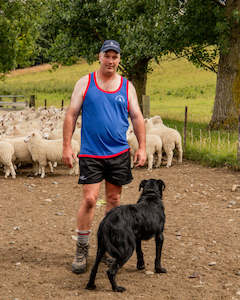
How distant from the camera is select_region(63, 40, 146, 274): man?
4277 mm

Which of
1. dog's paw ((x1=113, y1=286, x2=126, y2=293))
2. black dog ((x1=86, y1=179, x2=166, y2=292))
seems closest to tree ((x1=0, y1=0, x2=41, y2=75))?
black dog ((x1=86, y1=179, x2=166, y2=292))

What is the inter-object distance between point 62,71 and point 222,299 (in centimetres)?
6636

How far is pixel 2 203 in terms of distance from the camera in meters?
7.29

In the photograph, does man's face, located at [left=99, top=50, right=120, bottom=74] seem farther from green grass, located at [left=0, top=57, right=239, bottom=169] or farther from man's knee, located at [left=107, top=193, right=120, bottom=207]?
green grass, located at [left=0, top=57, right=239, bottom=169]

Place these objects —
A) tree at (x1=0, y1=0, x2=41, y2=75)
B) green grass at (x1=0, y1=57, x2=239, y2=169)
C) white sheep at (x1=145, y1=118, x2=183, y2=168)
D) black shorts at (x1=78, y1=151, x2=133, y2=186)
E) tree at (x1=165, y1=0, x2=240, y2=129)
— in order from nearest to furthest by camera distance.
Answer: black shorts at (x1=78, y1=151, x2=133, y2=186)
white sheep at (x1=145, y1=118, x2=183, y2=168)
tree at (x1=165, y1=0, x2=240, y2=129)
tree at (x1=0, y1=0, x2=41, y2=75)
green grass at (x1=0, y1=57, x2=239, y2=169)

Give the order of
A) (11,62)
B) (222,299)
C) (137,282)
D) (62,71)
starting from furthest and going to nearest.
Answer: (62,71), (11,62), (137,282), (222,299)

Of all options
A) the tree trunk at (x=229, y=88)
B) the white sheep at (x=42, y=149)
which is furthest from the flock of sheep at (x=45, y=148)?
the tree trunk at (x=229, y=88)

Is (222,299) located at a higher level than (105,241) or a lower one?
lower

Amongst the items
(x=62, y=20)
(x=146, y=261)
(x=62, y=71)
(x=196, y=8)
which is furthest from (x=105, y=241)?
(x=62, y=71)

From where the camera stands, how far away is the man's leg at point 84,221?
4.41 meters

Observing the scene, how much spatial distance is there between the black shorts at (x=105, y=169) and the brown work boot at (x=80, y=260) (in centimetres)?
68

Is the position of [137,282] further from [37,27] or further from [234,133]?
[37,27]

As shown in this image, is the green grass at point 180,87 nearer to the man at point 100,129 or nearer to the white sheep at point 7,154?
the white sheep at point 7,154

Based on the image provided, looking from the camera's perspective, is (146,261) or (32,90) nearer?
(146,261)
